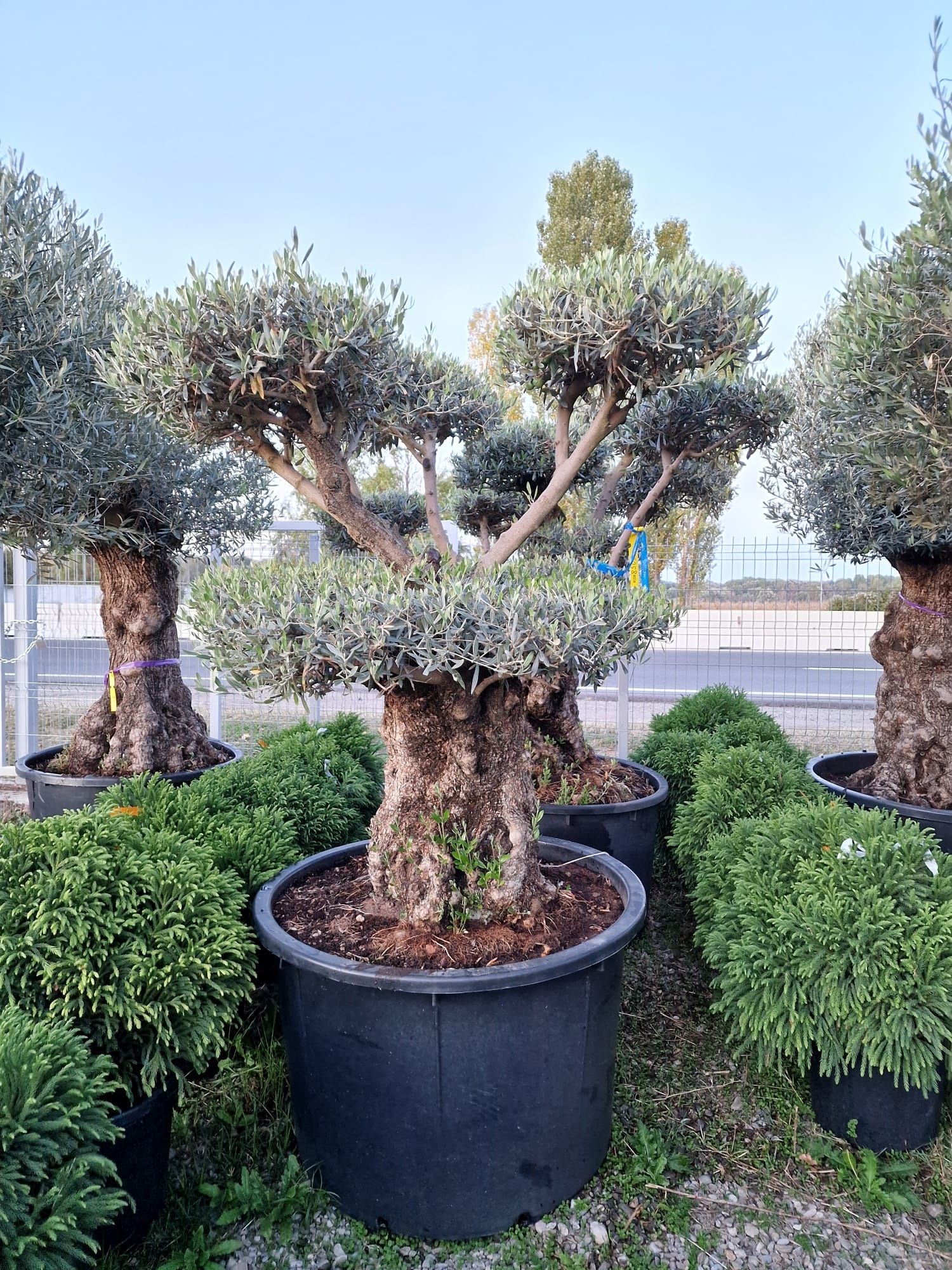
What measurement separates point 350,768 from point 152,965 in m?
2.25

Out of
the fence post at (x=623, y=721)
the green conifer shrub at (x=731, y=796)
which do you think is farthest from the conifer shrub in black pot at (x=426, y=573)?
the fence post at (x=623, y=721)

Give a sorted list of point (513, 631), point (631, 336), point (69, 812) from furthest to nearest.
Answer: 1. point (69, 812)
2. point (631, 336)
3. point (513, 631)

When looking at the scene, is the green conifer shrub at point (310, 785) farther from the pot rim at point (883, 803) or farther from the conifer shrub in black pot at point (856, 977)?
the pot rim at point (883, 803)

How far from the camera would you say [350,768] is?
438 cm

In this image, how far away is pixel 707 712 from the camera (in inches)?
223

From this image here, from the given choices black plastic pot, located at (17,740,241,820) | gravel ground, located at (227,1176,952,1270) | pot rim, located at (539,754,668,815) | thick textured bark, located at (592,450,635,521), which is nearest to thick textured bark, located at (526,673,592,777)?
pot rim, located at (539,754,668,815)

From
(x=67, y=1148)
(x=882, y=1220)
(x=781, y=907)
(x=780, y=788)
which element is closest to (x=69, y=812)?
(x=67, y=1148)

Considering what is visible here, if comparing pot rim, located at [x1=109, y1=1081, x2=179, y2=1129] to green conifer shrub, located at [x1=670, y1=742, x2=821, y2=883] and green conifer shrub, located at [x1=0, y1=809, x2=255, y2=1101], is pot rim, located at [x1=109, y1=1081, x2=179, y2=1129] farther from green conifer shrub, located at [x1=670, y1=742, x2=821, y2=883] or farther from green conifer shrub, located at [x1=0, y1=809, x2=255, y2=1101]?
green conifer shrub, located at [x1=670, y1=742, x2=821, y2=883]

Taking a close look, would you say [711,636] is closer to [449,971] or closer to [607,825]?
[607,825]

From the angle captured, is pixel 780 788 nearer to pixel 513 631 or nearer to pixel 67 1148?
pixel 513 631

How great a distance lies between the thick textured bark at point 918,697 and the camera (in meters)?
4.18

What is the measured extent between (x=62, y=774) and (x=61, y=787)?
0.25 meters

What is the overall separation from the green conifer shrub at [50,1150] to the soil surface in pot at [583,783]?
99.8 inches

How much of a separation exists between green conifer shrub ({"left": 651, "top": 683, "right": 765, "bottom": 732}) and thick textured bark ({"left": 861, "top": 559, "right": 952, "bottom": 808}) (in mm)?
1103
